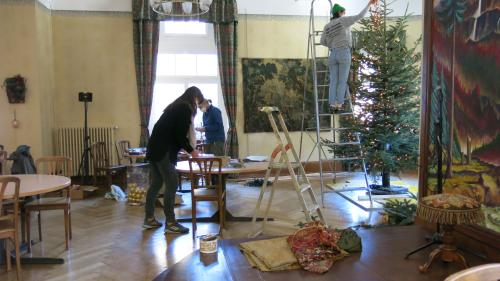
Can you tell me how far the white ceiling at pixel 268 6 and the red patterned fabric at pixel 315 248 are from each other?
19.7 ft

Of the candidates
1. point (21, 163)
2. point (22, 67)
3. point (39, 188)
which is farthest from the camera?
point (22, 67)

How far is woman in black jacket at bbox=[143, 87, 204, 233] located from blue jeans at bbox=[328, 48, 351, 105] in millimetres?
2104

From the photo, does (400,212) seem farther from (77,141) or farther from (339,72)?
(77,141)

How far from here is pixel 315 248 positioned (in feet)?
8.59

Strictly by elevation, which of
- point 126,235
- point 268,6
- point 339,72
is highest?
point 268,6

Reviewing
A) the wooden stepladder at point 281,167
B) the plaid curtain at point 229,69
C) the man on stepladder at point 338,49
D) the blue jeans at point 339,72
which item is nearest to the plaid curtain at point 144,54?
the plaid curtain at point 229,69

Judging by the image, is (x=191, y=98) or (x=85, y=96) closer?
(x=191, y=98)

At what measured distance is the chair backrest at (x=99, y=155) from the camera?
7070 mm

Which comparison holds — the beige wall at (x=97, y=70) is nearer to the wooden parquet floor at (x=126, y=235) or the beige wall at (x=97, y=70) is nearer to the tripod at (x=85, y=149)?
the tripod at (x=85, y=149)

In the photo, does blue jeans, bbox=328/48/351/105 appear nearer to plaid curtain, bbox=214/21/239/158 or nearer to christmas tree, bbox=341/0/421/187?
christmas tree, bbox=341/0/421/187

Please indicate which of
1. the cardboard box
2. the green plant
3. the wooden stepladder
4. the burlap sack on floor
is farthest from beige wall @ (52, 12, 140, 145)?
the burlap sack on floor

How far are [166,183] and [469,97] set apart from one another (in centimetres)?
295

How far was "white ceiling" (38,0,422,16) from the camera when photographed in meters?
7.30

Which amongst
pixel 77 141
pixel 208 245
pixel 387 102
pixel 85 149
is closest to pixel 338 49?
pixel 387 102
